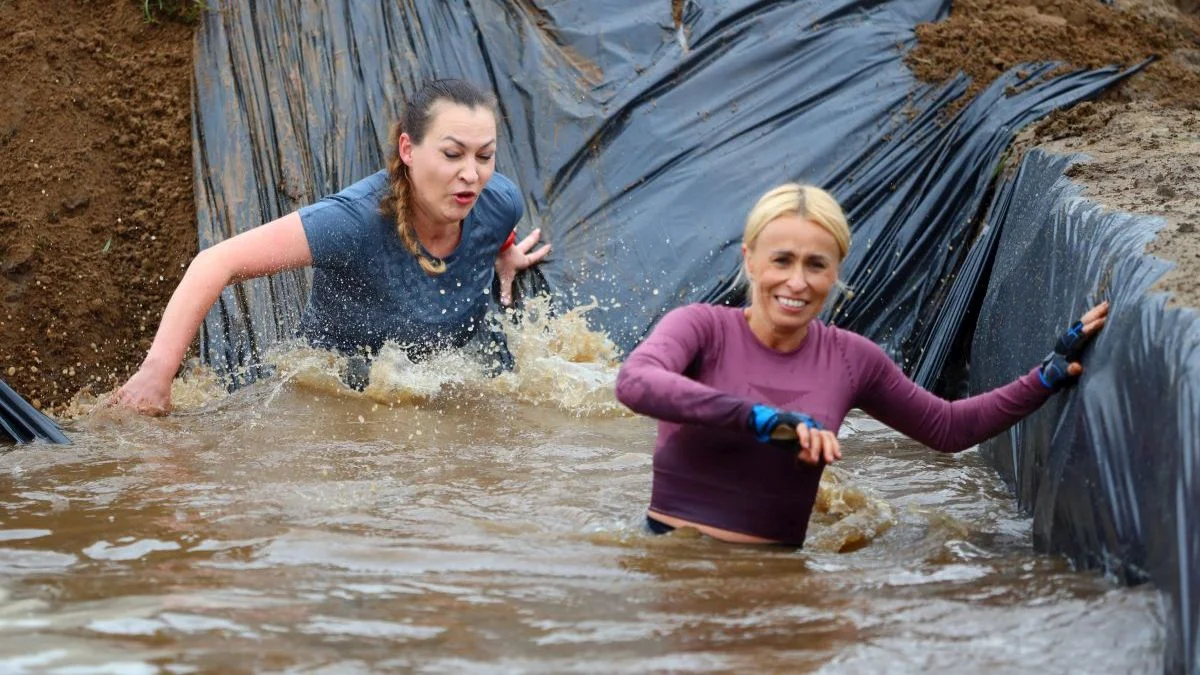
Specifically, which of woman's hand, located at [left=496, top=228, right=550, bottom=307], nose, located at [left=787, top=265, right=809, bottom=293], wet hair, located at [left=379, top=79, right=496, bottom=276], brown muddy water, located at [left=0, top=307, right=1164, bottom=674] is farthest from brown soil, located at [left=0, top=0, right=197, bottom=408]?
nose, located at [left=787, top=265, right=809, bottom=293]

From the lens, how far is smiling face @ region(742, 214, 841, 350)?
3.16 meters

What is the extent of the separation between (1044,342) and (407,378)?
2231mm

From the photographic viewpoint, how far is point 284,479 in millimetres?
4020

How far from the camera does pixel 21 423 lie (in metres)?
4.32

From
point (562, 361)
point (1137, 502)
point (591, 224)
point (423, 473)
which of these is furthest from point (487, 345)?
point (1137, 502)

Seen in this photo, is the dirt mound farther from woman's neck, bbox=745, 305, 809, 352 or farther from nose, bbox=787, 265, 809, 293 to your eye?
nose, bbox=787, 265, 809, 293

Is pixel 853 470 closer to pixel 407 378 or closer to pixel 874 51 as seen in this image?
pixel 407 378

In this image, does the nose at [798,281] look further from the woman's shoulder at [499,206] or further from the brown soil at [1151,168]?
A: the woman's shoulder at [499,206]

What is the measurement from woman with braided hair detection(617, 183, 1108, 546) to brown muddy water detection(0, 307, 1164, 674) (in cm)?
11

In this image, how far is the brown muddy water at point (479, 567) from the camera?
2.50m

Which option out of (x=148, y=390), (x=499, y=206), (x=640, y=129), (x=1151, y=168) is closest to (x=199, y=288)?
(x=148, y=390)

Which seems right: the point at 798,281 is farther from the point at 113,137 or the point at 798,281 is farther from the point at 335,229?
the point at 113,137

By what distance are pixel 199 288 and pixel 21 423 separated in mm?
677

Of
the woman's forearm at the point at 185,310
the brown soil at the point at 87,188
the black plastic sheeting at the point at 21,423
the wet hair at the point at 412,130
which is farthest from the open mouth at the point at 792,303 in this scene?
the brown soil at the point at 87,188
